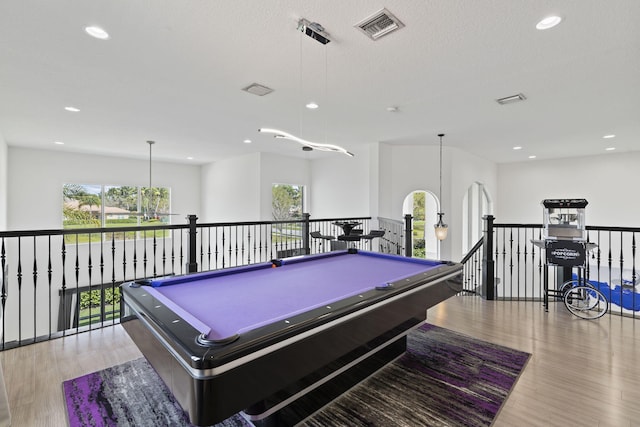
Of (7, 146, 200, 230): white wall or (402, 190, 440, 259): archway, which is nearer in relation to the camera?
(7, 146, 200, 230): white wall

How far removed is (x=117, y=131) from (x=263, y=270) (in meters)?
4.85

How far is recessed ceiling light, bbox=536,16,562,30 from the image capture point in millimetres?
2305

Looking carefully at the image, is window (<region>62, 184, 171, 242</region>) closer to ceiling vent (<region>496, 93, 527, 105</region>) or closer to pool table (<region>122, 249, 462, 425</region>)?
pool table (<region>122, 249, 462, 425</region>)

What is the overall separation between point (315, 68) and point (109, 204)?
7.96 meters

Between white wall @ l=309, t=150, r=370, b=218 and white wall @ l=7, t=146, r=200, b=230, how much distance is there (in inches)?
201

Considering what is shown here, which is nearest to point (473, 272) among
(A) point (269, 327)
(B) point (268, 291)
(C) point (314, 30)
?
(B) point (268, 291)

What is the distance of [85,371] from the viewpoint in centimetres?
258

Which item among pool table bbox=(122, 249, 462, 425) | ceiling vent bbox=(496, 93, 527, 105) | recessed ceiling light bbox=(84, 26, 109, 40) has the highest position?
ceiling vent bbox=(496, 93, 527, 105)

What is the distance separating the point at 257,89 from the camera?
3.71 m

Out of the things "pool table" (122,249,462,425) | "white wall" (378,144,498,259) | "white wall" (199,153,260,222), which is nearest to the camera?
"pool table" (122,249,462,425)

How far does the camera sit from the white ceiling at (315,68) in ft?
7.46

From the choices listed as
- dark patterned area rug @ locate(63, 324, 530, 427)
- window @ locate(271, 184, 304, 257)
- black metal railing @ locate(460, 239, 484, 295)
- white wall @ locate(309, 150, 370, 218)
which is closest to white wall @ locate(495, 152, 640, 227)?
black metal railing @ locate(460, 239, 484, 295)

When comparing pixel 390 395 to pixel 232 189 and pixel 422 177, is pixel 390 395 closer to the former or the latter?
pixel 422 177

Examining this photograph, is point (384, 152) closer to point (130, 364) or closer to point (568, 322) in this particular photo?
point (568, 322)
